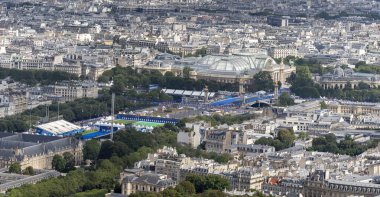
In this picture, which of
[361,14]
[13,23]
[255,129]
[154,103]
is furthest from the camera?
[361,14]

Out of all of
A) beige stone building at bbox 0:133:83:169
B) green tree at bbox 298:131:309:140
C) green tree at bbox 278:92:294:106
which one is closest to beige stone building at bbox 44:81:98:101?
green tree at bbox 278:92:294:106

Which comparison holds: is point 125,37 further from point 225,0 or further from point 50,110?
point 225,0

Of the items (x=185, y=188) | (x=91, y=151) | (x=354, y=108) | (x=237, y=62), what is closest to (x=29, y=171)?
(x=91, y=151)

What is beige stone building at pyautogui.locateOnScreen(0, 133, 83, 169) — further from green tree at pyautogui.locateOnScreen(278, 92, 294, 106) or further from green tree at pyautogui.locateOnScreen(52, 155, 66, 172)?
green tree at pyautogui.locateOnScreen(278, 92, 294, 106)

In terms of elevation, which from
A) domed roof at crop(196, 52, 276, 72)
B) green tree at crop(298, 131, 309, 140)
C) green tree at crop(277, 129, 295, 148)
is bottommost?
domed roof at crop(196, 52, 276, 72)

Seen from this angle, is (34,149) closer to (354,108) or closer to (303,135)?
(303,135)

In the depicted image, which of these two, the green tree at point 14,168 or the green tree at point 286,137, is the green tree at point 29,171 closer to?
the green tree at point 14,168

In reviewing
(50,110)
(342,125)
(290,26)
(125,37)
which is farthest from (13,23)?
(342,125)
